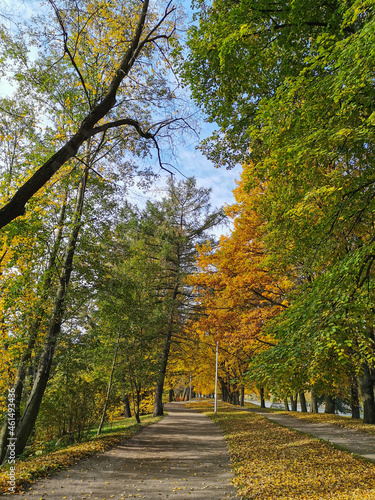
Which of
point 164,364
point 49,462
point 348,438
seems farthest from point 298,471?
point 164,364

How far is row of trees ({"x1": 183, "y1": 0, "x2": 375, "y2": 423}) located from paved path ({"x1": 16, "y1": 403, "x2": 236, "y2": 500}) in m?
2.57

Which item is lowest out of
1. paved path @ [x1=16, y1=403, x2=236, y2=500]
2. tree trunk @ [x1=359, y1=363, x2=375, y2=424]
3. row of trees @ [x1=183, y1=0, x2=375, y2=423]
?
paved path @ [x1=16, y1=403, x2=236, y2=500]

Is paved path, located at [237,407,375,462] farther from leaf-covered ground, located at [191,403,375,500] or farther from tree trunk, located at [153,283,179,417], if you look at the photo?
tree trunk, located at [153,283,179,417]

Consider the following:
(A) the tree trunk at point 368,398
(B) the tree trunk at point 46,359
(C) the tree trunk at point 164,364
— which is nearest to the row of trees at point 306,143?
(B) the tree trunk at point 46,359

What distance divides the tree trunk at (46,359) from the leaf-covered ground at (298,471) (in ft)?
16.9

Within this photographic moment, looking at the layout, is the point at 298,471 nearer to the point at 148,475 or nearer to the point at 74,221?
the point at 148,475

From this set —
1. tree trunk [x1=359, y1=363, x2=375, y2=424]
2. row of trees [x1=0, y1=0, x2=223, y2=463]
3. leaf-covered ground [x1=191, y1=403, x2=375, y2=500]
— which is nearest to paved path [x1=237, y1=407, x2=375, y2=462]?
leaf-covered ground [x1=191, y1=403, x2=375, y2=500]

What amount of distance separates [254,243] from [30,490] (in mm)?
8935

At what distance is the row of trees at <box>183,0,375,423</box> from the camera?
3.78 m

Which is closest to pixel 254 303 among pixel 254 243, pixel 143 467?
pixel 254 243

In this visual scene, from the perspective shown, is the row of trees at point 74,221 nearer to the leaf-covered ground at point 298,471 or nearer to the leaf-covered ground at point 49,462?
the leaf-covered ground at point 49,462

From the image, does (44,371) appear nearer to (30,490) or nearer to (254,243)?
(30,490)

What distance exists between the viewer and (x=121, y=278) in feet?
31.1

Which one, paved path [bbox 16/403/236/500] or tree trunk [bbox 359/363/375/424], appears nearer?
paved path [bbox 16/403/236/500]
